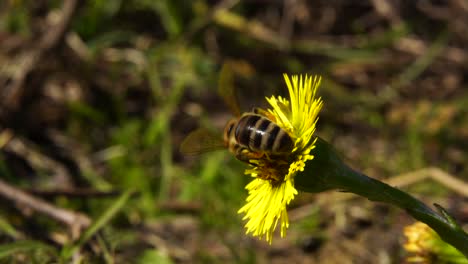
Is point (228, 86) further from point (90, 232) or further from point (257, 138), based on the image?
point (90, 232)

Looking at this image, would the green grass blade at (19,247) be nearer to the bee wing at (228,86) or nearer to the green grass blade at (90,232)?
the green grass blade at (90,232)

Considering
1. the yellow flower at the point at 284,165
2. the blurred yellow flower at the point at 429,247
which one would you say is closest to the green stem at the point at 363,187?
the yellow flower at the point at 284,165

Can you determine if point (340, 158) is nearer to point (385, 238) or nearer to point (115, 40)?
point (385, 238)

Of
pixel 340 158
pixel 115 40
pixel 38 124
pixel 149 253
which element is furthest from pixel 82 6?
pixel 340 158

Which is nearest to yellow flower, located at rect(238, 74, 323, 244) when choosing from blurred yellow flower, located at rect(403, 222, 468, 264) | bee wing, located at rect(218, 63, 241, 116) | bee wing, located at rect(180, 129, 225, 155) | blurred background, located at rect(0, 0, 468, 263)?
bee wing, located at rect(180, 129, 225, 155)

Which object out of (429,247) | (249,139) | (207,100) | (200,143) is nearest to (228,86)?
(200,143)

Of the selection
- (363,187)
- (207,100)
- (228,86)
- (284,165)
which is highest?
(207,100)

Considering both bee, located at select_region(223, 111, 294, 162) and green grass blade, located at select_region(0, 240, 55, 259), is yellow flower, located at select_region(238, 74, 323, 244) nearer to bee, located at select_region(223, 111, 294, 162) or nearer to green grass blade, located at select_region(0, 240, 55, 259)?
bee, located at select_region(223, 111, 294, 162)
